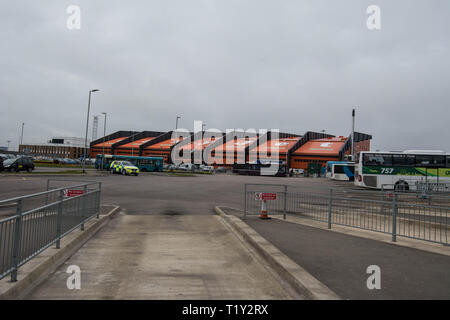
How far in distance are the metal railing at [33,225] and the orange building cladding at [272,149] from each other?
2719 inches

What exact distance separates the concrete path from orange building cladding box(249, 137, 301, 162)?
6844 cm

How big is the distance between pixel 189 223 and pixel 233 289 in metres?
5.26

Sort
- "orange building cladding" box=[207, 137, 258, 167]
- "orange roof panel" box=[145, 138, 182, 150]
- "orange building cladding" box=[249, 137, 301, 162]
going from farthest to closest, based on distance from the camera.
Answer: "orange roof panel" box=[145, 138, 182, 150], "orange building cladding" box=[207, 137, 258, 167], "orange building cladding" box=[249, 137, 301, 162]

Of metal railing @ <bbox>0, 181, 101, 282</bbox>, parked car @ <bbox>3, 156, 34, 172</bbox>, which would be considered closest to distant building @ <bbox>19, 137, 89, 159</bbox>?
parked car @ <bbox>3, 156, 34, 172</bbox>

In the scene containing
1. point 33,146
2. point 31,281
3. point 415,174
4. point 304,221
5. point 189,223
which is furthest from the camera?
point 33,146

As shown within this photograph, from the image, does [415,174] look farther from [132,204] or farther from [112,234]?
[112,234]

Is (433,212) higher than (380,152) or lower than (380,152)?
lower

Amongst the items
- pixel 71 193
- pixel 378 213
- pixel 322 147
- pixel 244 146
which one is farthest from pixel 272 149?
pixel 71 193

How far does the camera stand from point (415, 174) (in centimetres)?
2747

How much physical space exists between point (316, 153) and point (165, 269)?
74.9m

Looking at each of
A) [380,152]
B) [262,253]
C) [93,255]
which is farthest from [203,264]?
[380,152]

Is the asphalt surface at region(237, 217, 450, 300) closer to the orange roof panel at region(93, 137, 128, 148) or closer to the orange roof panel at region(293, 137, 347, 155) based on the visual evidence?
the orange roof panel at region(293, 137, 347, 155)

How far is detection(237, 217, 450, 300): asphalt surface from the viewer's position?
4.09 meters

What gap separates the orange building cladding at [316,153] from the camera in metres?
74.7
